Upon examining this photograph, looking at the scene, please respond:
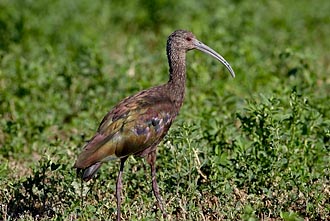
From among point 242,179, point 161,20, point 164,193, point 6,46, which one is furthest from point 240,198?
point 161,20

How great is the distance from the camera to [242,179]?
316 inches

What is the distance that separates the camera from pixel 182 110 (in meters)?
10.0

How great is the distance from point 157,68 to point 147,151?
14.9ft

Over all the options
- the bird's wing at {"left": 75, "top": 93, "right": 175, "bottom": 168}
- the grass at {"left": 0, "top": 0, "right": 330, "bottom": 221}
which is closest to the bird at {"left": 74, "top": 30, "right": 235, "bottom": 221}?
the bird's wing at {"left": 75, "top": 93, "right": 175, "bottom": 168}

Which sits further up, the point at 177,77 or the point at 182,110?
the point at 182,110

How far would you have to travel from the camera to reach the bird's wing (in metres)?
7.36

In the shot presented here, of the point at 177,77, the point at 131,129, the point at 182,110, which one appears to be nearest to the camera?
the point at 131,129

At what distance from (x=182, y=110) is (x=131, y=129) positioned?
8.54 feet

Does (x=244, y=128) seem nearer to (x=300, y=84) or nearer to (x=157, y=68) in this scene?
(x=300, y=84)

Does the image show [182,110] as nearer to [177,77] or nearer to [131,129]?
[177,77]

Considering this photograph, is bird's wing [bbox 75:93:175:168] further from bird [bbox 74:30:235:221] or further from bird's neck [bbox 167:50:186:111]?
bird's neck [bbox 167:50:186:111]

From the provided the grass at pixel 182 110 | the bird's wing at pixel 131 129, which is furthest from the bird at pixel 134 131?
the grass at pixel 182 110

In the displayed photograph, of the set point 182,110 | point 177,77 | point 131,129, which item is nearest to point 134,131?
point 131,129

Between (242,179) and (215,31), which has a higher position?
(215,31)
